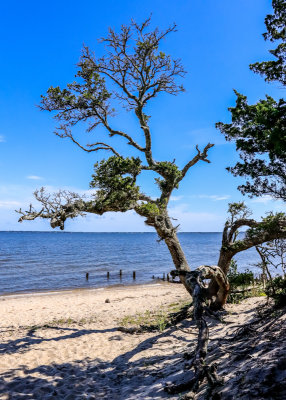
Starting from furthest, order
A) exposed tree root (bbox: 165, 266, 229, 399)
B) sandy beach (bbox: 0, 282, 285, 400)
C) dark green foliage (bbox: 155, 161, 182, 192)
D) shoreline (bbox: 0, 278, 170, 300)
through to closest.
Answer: shoreline (bbox: 0, 278, 170, 300) < dark green foliage (bbox: 155, 161, 182, 192) < sandy beach (bbox: 0, 282, 285, 400) < exposed tree root (bbox: 165, 266, 229, 399)

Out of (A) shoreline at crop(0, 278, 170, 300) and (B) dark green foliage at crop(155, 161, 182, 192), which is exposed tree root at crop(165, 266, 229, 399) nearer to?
(B) dark green foliage at crop(155, 161, 182, 192)

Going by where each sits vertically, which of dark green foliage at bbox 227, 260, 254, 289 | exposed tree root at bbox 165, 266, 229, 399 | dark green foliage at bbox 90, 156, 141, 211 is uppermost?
dark green foliage at bbox 90, 156, 141, 211

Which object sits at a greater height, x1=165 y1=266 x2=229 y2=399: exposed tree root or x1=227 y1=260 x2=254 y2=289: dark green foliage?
x1=165 y1=266 x2=229 y2=399: exposed tree root

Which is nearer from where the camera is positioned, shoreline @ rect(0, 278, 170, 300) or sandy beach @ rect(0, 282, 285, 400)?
sandy beach @ rect(0, 282, 285, 400)

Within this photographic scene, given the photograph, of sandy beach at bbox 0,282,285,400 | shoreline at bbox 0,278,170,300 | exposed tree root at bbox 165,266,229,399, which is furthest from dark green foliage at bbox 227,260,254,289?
shoreline at bbox 0,278,170,300

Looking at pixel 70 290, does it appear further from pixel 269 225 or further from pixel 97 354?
pixel 269 225

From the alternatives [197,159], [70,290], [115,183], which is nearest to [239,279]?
[197,159]

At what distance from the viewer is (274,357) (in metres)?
4.30

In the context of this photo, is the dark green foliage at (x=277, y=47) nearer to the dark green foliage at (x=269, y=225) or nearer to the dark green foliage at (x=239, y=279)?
the dark green foliage at (x=269, y=225)

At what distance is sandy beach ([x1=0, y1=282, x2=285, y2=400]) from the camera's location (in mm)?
6145

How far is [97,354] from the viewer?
29.1 ft

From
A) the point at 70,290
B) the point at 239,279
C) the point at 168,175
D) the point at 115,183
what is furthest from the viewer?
the point at 70,290

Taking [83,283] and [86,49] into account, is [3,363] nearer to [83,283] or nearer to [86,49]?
[86,49]

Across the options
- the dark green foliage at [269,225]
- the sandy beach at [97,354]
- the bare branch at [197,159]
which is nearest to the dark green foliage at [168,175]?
the bare branch at [197,159]
